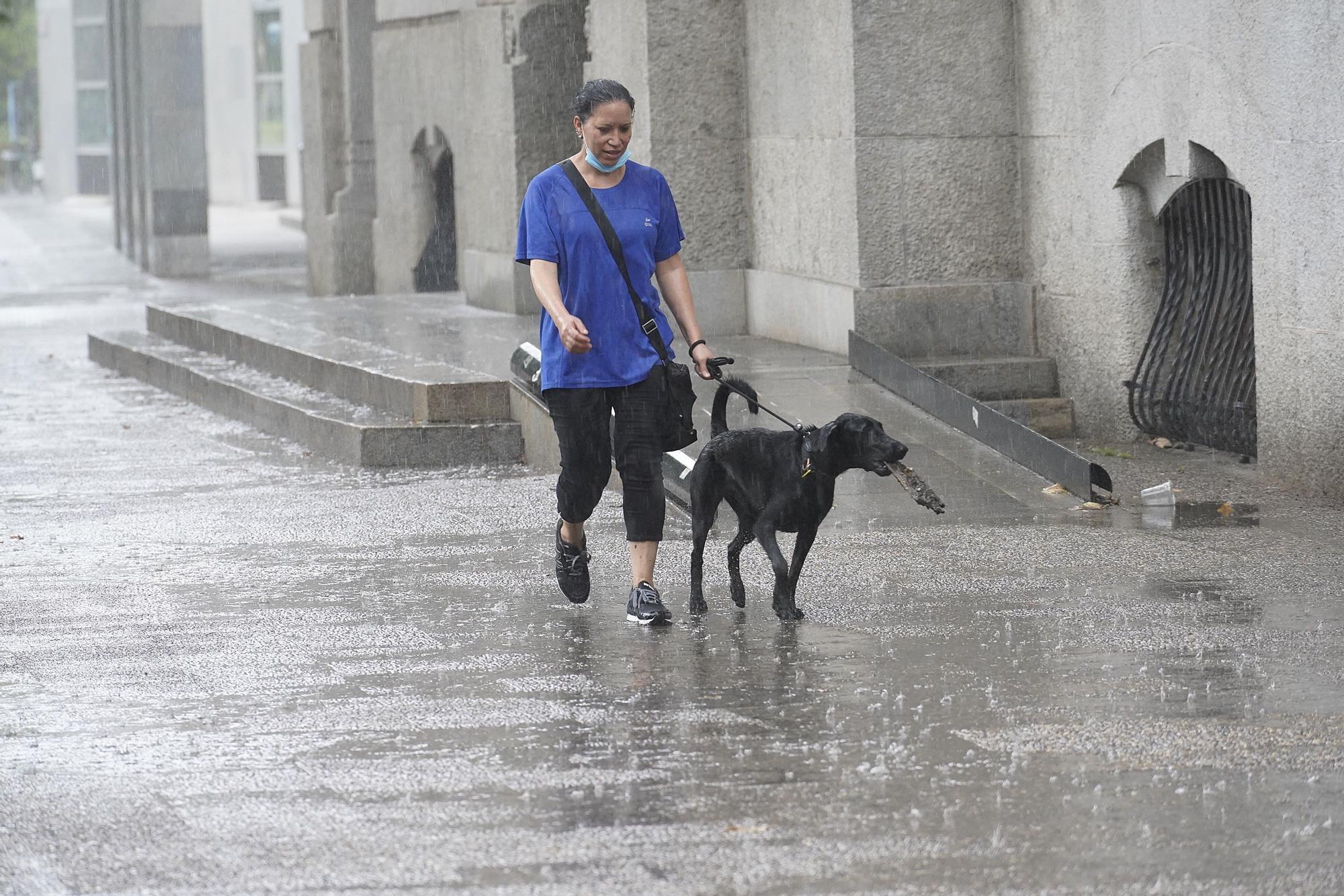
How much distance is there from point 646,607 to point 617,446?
1.84ft

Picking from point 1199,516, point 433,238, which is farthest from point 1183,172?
point 433,238

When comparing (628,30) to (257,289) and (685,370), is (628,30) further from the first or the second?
(257,289)

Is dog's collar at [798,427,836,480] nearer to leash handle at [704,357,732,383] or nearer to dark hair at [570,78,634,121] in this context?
leash handle at [704,357,732,383]

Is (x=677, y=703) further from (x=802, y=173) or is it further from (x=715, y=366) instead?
(x=802, y=173)

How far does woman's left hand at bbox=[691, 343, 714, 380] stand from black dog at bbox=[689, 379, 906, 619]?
169mm

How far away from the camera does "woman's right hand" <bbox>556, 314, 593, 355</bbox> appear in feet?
21.2

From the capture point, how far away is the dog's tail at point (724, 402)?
6.84 m

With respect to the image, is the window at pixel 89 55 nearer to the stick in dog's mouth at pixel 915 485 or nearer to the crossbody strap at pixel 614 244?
the crossbody strap at pixel 614 244

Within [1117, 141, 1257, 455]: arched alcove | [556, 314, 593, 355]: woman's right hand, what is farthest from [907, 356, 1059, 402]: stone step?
[556, 314, 593, 355]: woman's right hand

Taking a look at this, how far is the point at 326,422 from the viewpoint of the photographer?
12008 millimetres

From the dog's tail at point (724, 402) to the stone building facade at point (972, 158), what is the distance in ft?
11.7

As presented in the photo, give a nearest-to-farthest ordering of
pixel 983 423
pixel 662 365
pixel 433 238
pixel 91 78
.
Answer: pixel 662 365, pixel 983 423, pixel 433 238, pixel 91 78

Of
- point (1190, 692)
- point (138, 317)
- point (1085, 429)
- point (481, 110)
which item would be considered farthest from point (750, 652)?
point (138, 317)

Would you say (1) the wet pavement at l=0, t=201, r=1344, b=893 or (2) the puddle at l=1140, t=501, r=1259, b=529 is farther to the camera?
(2) the puddle at l=1140, t=501, r=1259, b=529
